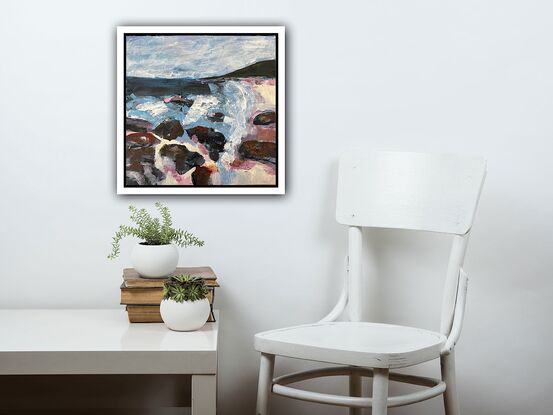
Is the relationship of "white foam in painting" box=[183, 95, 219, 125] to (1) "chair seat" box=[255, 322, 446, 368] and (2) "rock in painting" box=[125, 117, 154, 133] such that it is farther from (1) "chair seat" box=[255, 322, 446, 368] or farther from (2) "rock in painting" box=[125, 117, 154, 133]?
(1) "chair seat" box=[255, 322, 446, 368]

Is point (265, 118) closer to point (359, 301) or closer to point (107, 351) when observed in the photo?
point (359, 301)

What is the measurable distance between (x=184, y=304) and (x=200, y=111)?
0.60 meters

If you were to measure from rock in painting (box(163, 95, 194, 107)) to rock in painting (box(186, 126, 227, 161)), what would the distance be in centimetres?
7

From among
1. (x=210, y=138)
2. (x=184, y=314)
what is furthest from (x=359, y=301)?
(x=210, y=138)

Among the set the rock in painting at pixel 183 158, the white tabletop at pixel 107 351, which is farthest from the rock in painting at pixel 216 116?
the white tabletop at pixel 107 351

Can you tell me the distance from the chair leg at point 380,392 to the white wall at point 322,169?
554 millimetres

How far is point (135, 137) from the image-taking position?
1979 mm

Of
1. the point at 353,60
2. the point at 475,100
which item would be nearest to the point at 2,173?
the point at 353,60

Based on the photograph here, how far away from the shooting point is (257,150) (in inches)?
78.4

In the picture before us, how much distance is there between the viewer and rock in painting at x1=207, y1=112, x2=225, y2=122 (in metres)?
1.99

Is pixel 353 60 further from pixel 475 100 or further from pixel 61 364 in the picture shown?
pixel 61 364

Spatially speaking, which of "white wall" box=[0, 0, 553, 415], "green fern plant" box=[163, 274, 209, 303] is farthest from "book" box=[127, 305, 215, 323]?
"white wall" box=[0, 0, 553, 415]

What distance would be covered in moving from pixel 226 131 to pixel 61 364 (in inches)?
31.4

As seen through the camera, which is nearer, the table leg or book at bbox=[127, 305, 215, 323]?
the table leg
